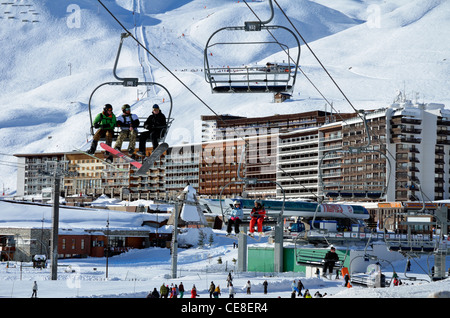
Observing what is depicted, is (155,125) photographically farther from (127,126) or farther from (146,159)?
(146,159)

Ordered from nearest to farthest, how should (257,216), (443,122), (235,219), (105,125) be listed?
1. (105,125)
2. (257,216)
3. (235,219)
4. (443,122)

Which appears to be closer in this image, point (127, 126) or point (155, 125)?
point (155, 125)

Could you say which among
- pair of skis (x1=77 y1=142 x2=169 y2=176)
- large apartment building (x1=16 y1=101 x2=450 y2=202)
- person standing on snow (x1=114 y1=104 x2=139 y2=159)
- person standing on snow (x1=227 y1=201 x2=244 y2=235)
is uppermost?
large apartment building (x1=16 y1=101 x2=450 y2=202)

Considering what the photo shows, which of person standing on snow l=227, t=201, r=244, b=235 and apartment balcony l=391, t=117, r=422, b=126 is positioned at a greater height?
apartment balcony l=391, t=117, r=422, b=126

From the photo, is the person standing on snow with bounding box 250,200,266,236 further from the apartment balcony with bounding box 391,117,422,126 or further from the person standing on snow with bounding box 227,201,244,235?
the apartment balcony with bounding box 391,117,422,126

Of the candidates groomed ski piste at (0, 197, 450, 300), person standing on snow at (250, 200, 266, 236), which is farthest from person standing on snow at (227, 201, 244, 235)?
groomed ski piste at (0, 197, 450, 300)

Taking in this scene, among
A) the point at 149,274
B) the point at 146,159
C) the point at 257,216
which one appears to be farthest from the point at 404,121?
the point at 146,159
